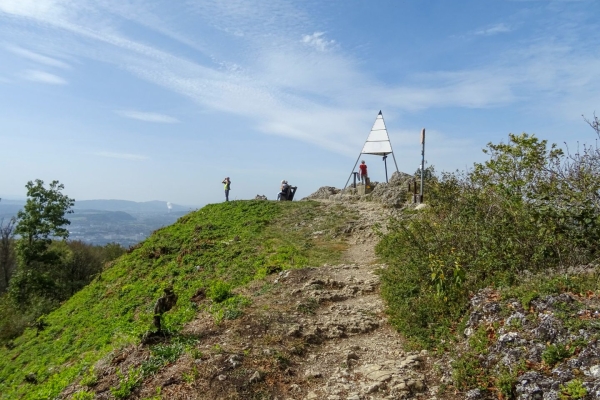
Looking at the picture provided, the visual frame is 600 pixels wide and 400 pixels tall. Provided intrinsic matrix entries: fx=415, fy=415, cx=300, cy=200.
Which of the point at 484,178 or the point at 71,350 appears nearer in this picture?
the point at 484,178

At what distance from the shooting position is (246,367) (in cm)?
595

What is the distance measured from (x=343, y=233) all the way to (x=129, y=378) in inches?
430

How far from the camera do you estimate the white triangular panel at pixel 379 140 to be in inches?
812

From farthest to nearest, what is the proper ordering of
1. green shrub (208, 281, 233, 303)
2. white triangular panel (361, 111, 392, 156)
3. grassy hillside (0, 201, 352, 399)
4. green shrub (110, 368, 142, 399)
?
white triangular panel (361, 111, 392, 156) < grassy hillside (0, 201, 352, 399) < green shrub (208, 281, 233, 303) < green shrub (110, 368, 142, 399)

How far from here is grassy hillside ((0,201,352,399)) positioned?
394 inches

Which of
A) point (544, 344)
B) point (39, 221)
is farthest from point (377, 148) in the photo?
point (39, 221)

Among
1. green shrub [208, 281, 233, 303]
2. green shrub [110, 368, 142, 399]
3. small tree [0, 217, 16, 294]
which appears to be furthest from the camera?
small tree [0, 217, 16, 294]

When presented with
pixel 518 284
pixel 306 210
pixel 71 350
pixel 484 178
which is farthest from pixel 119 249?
pixel 518 284

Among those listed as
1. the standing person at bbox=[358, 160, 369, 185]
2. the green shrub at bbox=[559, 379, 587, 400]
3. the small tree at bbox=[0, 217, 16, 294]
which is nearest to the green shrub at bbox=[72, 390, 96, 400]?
the green shrub at bbox=[559, 379, 587, 400]

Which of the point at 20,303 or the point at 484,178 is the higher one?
the point at 484,178

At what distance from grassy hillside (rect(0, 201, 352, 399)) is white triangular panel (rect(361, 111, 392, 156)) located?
370cm

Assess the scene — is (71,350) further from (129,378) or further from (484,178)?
(484,178)

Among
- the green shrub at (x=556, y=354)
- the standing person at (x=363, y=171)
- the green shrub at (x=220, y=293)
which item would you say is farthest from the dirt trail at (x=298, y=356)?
the standing person at (x=363, y=171)

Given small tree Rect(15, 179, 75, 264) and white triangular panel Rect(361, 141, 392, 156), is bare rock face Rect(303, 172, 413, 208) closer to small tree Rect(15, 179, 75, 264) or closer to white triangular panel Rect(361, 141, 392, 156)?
white triangular panel Rect(361, 141, 392, 156)
